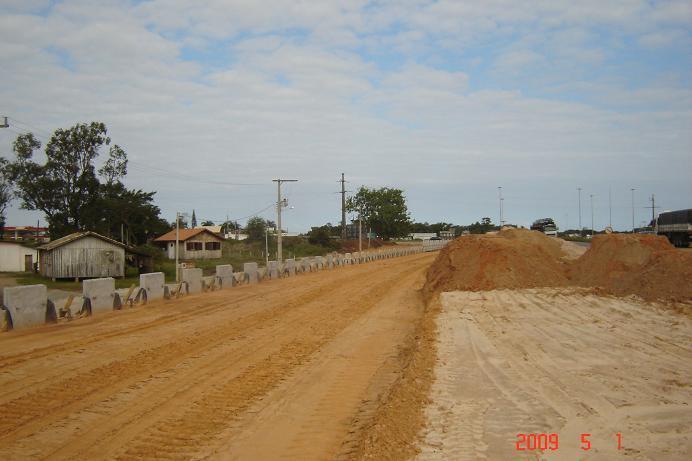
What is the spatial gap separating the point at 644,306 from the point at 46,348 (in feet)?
46.3

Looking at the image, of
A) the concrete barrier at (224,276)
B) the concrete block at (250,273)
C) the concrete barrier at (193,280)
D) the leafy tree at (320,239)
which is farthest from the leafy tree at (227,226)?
the concrete barrier at (193,280)

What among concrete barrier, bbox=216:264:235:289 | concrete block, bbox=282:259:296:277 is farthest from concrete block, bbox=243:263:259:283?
concrete block, bbox=282:259:296:277

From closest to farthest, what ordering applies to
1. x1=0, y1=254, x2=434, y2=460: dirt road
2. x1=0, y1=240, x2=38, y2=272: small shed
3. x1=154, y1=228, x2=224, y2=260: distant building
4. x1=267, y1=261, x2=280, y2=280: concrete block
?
x1=0, y1=254, x2=434, y2=460: dirt road, x1=267, y1=261, x2=280, y2=280: concrete block, x1=0, y1=240, x2=38, y2=272: small shed, x1=154, y1=228, x2=224, y2=260: distant building

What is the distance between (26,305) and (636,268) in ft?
59.9

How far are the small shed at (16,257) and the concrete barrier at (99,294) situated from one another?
4477 centimetres

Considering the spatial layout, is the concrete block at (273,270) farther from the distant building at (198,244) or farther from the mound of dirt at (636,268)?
the distant building at (198,244)

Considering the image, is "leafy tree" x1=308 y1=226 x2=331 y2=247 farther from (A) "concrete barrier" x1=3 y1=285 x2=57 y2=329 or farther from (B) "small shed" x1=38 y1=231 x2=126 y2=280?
(A) "concrete barrier" x1=3 y1=285 x2=57 y2=329

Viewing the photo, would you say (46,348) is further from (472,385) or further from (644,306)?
(644,306)

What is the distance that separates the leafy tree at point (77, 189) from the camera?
64562 millimetres

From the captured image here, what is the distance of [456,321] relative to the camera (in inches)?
591

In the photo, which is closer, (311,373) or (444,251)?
(311,373)

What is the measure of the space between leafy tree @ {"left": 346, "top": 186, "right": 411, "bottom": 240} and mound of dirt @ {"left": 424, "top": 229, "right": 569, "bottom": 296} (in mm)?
86654

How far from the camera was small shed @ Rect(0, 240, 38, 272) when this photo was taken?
58.0m

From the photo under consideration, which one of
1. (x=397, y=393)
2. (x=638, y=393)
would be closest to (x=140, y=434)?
(x=397, y=393)
